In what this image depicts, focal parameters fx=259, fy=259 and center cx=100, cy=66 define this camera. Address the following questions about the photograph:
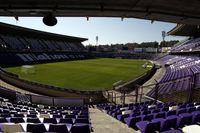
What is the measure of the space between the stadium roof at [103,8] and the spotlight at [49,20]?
216mm

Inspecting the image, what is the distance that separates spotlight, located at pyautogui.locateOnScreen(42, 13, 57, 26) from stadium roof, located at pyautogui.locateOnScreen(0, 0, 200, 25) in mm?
216

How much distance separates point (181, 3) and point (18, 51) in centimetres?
6648

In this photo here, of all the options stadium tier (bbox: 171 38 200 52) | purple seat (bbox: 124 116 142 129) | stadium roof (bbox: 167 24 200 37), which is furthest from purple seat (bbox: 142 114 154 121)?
stadium roof (bbox: 167 24 200 37)

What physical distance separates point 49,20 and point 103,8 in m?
2.09

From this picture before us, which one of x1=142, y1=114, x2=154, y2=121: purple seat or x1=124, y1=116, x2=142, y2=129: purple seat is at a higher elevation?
x1=142, y1=114, x2=154, y2=121: purple seat

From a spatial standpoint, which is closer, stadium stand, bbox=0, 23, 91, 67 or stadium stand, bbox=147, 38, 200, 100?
stadium stand, bbox=147, 38, 200, 100

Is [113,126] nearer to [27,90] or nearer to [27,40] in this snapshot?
[27,90]

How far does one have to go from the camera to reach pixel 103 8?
978 centimetres

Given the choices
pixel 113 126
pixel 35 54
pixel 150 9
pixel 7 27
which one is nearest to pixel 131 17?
pixel 150 9

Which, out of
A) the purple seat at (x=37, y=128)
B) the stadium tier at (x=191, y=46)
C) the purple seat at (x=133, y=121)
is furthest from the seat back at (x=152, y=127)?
the stadium tier at (x=191, y=46)

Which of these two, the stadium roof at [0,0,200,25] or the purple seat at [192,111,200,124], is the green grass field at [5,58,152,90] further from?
the purple seat at [192,111,200,124]

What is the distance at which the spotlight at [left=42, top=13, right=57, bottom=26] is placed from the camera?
32.0 ft

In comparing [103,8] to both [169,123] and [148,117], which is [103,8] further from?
[169,123]

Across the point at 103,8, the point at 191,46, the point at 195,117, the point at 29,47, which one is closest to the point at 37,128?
the point at 103,8
